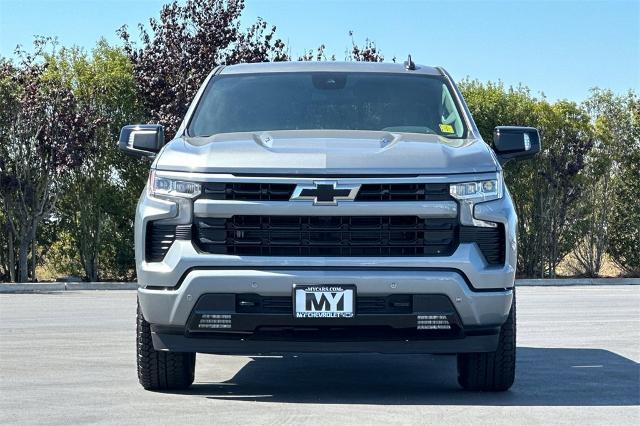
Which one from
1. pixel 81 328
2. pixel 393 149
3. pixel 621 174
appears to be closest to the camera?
pixel 393 149

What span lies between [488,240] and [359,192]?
82 centimetres

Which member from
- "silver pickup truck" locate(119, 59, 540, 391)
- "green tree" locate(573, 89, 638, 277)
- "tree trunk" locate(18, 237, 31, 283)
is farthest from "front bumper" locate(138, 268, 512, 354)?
"green tree" locate(573, 89, 638, 277)

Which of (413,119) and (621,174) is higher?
(413,119)

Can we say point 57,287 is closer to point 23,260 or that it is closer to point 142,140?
point 23,260

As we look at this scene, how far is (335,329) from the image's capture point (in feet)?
24.7

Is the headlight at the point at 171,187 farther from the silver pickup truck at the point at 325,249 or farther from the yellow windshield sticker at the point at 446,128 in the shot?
the yellow windshield sticker at the point at 446,128

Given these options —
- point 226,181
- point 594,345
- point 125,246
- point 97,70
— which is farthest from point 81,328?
point 97,70

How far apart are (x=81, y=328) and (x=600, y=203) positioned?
64.6 ft

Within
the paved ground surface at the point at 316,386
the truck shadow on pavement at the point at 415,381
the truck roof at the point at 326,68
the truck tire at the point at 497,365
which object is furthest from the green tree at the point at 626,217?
the truck tire at the point at 497,365

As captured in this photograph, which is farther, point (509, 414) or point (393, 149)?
point (393, 149)

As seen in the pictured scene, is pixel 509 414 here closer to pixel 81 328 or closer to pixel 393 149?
pixel 393 149

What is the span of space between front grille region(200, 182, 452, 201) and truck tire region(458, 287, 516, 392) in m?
0.94

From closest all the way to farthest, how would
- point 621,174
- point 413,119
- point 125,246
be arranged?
Answer: 1. point 413,119
2. point 125,246
3. point 621,174

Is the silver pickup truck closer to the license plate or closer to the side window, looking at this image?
the license plate
